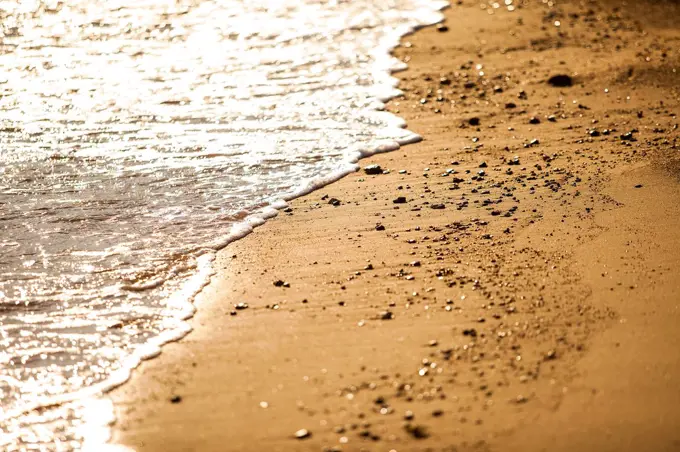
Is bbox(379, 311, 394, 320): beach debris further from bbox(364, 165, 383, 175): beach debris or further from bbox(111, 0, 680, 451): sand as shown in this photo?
bbox(364, 165, 383, 175): beach debris

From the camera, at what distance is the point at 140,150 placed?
6.47 metres

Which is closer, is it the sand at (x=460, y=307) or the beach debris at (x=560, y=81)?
the sand at (x=460, y=307)

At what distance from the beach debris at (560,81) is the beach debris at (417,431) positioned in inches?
190

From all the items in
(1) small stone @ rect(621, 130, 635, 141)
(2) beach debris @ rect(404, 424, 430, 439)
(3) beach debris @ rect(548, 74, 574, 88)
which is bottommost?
(2) beach debris @ rect(404, 424, 430, 439)

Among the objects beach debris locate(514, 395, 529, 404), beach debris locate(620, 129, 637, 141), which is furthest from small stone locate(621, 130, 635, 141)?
beach debris locate(514, 395, 529, 404)

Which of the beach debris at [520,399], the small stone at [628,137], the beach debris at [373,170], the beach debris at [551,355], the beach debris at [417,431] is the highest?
the beach debris at [373,170]

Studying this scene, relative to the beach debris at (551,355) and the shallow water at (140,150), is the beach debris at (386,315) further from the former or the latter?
the shallow water at (140,150)

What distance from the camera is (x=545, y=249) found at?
484cm

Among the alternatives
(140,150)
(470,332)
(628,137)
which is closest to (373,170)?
(140,150)

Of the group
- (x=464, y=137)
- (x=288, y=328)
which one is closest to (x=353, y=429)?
(x=288, y=328)

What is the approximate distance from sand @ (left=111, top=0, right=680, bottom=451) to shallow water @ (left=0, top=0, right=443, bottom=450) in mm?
270

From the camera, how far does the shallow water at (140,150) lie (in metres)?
4.20

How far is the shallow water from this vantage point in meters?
4.20

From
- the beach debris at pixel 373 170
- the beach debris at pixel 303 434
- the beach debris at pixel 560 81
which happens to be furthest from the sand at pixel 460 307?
the beach debris at pixel 560 81
